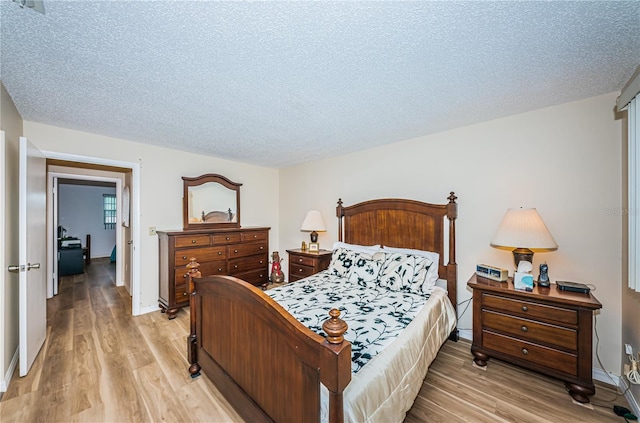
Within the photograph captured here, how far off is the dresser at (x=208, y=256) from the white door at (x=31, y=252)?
1.09 metres

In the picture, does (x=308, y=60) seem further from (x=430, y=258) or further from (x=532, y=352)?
(x=532, y=352)

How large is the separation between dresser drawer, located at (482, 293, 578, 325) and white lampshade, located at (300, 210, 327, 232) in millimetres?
2252

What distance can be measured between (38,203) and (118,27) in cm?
222

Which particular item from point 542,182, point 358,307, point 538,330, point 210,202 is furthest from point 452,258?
point 210,202

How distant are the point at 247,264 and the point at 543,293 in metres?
3.60

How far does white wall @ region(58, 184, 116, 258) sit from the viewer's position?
749 centimetres

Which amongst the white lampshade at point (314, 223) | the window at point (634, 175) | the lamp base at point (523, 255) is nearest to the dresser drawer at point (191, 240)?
the white lampshade at point (314, 223)

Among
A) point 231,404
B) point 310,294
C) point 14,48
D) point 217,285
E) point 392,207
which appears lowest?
point 231,404

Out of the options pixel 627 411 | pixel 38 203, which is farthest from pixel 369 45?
pixel 38 203

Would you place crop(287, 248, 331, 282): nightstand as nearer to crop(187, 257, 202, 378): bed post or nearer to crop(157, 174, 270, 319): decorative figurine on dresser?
crop(157, 174, 270, 319): decorative figurine on dresser

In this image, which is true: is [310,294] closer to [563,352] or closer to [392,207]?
[392,207]

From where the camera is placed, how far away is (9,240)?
6.57ft

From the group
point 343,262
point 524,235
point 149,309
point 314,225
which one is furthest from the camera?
point 314,225

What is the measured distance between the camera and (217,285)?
1.83 meters
